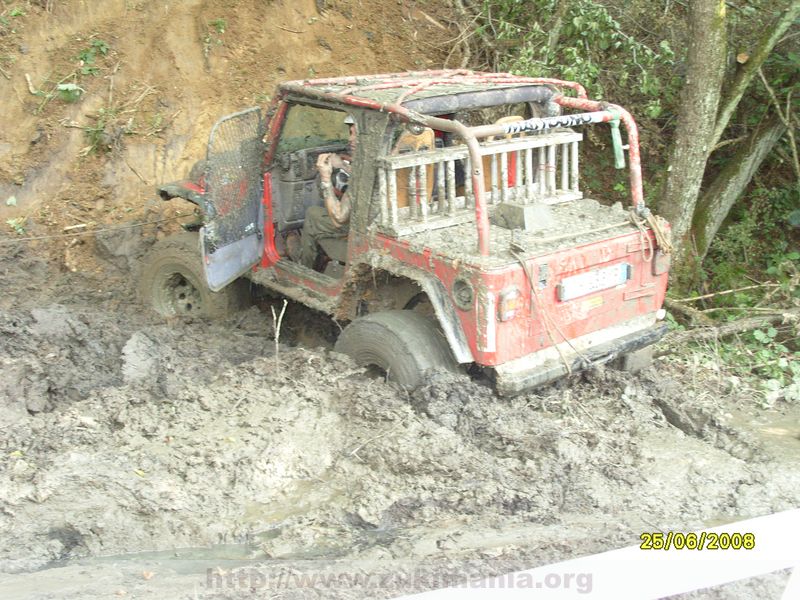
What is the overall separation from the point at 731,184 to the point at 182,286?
14.8 feet

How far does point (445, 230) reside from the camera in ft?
14.6

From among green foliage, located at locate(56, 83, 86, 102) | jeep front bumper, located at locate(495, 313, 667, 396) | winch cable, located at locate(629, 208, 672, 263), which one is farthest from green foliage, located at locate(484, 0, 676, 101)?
green foliage, located at locate(56, 83, 86, 102)

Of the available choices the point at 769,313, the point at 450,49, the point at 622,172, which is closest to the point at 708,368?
the point at 769,313

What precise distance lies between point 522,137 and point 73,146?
429 centimetres

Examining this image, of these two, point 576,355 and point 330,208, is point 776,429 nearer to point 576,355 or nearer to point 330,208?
point 576,355

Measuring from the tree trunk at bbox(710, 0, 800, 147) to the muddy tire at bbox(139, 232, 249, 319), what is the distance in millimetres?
3757

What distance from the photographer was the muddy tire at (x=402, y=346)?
4.26 meters

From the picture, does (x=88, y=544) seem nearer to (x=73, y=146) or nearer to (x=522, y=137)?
(x=522, y=137)

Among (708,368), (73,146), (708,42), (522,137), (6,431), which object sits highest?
(708,42)

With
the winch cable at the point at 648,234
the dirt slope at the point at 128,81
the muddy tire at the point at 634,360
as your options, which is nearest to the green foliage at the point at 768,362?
the muddy tire at the point at 634,360

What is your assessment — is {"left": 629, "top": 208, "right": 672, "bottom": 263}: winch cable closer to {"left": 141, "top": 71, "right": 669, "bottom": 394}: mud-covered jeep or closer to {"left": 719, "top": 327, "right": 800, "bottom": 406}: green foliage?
{"left": 141, "top": 71, "right": 669, "bottom": 394}: mud-covered jeep

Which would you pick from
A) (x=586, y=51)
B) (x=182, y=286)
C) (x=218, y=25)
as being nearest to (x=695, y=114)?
(x=586, y=51)

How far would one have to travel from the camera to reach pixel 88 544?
11.2 feet

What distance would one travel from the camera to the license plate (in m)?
4.21
